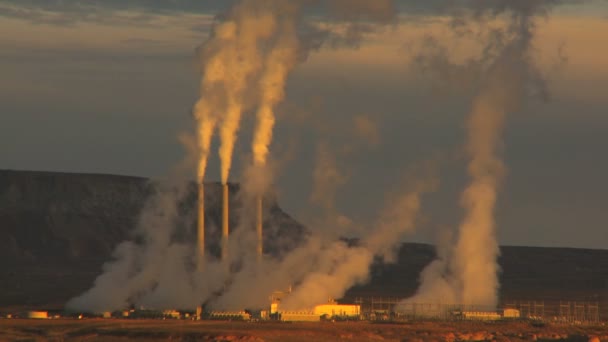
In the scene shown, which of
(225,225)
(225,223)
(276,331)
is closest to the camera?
(276,331)


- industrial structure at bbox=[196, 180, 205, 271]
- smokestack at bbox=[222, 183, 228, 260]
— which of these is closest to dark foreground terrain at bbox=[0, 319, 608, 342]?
industrial structure at bbox=[196, 180, 205, 271]

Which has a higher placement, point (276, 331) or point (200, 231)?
point (200, 231)

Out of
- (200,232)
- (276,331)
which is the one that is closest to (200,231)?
(200,232)

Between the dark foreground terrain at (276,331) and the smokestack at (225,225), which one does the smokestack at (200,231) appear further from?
the dark foreground terrain at (276,331)

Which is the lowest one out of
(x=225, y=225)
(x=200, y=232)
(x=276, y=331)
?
(x=276, y=331)

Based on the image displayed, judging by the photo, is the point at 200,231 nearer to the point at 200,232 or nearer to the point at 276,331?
the point at 200,232

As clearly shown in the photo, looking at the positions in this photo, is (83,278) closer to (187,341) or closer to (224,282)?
(224,282)

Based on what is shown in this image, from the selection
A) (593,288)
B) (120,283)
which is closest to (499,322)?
(120,283)

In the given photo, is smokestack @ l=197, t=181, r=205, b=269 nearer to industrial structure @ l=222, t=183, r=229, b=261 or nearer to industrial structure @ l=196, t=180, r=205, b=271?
industrial structure @ l=196, t=180, r=205, b=271
